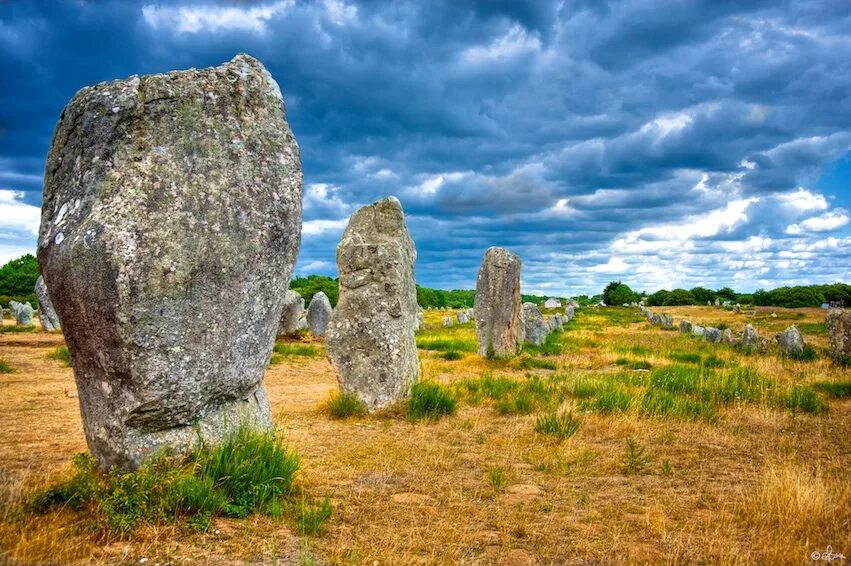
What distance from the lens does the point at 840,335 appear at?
16.1m

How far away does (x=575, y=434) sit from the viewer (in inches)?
329

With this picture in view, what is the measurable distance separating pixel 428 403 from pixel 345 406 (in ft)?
4.27

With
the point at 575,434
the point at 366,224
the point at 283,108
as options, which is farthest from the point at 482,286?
the point at 283,108

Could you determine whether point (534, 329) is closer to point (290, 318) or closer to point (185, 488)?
point (290, 318)

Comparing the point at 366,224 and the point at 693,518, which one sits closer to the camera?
the point at 693,518

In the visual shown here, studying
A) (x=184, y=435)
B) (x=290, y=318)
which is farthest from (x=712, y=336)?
(x=184, y=435)

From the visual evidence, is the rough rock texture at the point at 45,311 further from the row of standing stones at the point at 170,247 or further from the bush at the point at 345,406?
the row of standing stones at the point at 170,247

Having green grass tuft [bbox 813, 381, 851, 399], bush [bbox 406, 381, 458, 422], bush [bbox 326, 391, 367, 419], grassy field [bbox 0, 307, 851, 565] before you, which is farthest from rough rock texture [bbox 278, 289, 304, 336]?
green grass tuft [bbox 813, 381, 851, 399]

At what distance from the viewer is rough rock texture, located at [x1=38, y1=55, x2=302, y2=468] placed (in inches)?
186

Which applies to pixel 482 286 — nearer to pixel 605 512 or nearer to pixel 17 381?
pixel 17 381

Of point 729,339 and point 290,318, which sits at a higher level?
point 290,318

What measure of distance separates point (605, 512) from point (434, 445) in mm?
2930

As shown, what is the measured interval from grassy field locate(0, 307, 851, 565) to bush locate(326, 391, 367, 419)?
0.03m

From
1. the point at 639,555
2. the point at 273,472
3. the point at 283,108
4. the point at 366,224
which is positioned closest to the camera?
the point at 639,555
